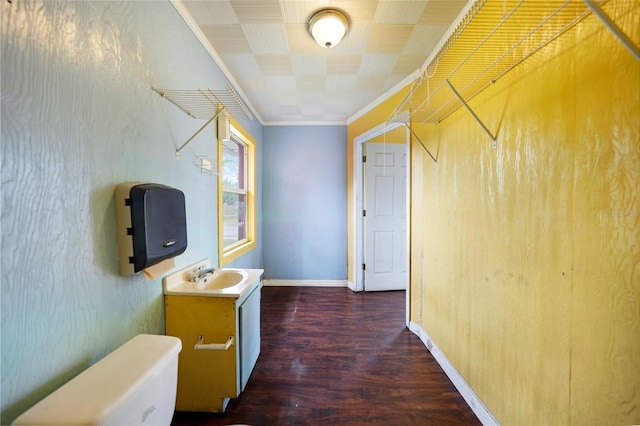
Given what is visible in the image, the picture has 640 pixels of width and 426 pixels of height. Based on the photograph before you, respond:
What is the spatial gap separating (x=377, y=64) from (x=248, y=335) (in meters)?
2.35

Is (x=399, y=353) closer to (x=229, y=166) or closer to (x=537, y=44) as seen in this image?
(x=537, y=44)

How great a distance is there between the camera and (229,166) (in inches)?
98.2

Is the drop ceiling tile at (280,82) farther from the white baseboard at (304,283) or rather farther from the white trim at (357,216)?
the white baseboard at (304,283)

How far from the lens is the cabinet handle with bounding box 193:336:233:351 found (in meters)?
1.20

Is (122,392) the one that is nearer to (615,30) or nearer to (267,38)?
(615,30)

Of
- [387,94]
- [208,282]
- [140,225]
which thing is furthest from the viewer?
[387,94]

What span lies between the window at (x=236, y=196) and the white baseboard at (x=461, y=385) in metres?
1.89

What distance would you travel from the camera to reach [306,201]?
10.8ft

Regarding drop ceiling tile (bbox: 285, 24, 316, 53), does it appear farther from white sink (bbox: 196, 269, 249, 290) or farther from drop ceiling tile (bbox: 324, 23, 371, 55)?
white sink (bbox: 196, 269, 249, 290)

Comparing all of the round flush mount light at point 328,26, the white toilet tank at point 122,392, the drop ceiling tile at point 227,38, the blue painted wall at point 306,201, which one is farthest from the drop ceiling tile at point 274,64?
the white toilet tank at point 122,392

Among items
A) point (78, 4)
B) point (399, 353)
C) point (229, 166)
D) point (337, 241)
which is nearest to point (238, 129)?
point (229, 166)

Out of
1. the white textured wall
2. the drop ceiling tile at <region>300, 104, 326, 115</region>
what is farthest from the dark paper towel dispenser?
the drop ceiling tile at <region>300, 104, 326, 115</region>

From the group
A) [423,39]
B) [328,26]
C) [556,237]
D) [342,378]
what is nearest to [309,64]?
[328,26]

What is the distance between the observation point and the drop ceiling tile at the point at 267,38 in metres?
1.53
